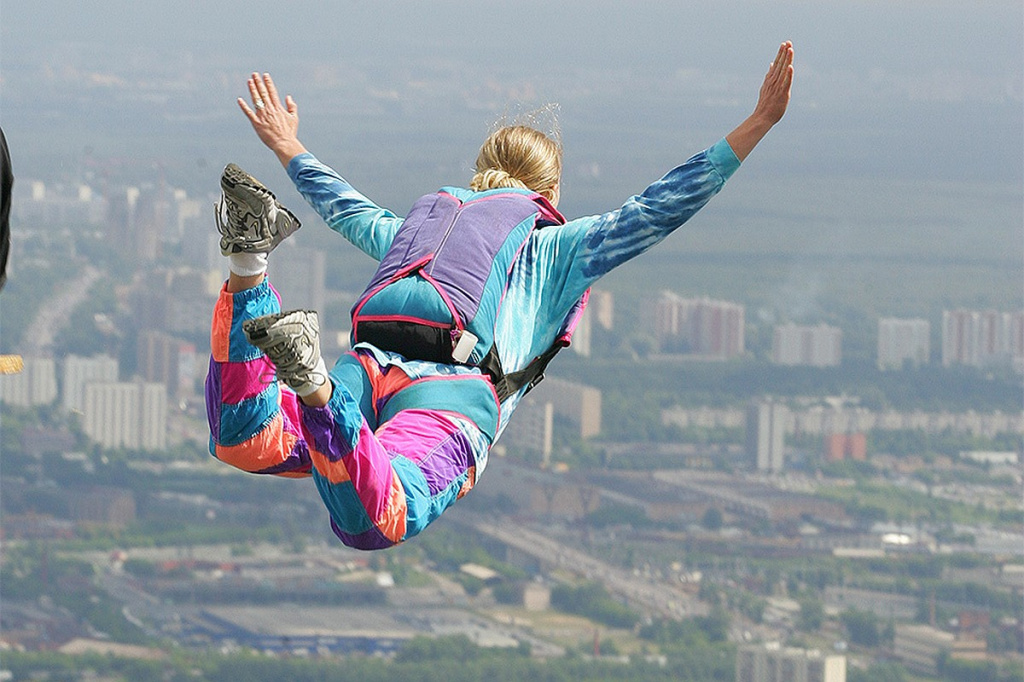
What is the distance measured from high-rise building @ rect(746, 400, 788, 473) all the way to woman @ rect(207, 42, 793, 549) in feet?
255

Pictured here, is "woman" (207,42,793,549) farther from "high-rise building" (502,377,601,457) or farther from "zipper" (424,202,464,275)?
"high-rise building" (502,377,601,457)

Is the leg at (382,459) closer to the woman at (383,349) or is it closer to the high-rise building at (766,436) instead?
the woman at (383,349)

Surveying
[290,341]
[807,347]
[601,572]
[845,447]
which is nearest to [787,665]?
[601,572]

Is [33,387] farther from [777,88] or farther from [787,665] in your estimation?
[777,88]

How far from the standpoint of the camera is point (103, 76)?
343ft

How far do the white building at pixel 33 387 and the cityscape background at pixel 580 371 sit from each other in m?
0.13

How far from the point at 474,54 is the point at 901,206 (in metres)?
22.4

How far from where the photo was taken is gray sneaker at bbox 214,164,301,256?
12.6 feet

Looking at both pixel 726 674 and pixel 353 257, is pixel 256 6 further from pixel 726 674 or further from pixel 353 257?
pixel 726 674

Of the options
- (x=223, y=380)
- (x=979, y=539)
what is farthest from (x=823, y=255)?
(x=223, y=380)

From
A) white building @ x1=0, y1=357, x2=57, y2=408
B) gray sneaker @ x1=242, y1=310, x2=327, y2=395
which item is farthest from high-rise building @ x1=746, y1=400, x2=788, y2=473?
gray sneaker @ x1=242, y1=310, x2=327, y2=395

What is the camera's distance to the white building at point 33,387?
7825cm

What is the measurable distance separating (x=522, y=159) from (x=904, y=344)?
87219 mm

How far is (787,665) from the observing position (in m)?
62.2
